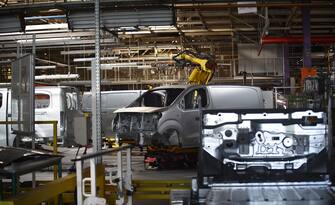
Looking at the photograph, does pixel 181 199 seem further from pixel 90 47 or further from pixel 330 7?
pixel 90 47

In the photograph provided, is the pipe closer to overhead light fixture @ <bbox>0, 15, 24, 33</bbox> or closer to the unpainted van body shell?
the unpainted van body shell

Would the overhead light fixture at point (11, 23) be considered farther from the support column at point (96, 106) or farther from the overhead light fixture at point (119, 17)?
the support column at point (96, 106)

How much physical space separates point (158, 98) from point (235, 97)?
2.17 meters

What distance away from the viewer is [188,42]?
2175cm

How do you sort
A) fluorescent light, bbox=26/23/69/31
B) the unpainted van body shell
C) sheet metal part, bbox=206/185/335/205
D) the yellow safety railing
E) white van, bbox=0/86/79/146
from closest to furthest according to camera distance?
the yellow safety railing, sheet metal part, bbox=206/185/335/205, the unpainted van body shell, white van, bbox=0/86/79/146, fluorescent light, bbox=26/23/69/31

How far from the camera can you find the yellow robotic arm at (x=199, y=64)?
14500mm

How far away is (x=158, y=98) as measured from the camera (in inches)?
535

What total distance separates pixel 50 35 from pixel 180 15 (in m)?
4.40

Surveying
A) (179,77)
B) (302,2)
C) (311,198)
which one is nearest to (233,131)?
(311,198)

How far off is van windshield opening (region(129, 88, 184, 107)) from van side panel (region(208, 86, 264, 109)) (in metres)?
1.14

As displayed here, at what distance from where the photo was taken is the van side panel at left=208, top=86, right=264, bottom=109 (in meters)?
12.5

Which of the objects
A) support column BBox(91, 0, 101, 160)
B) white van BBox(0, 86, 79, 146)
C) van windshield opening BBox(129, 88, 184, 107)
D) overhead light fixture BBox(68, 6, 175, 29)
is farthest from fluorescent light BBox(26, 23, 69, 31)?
support column BBox(91, 0, 101, 160)

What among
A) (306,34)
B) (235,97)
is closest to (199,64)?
(235,97)

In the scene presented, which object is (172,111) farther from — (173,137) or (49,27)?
(49,27)
